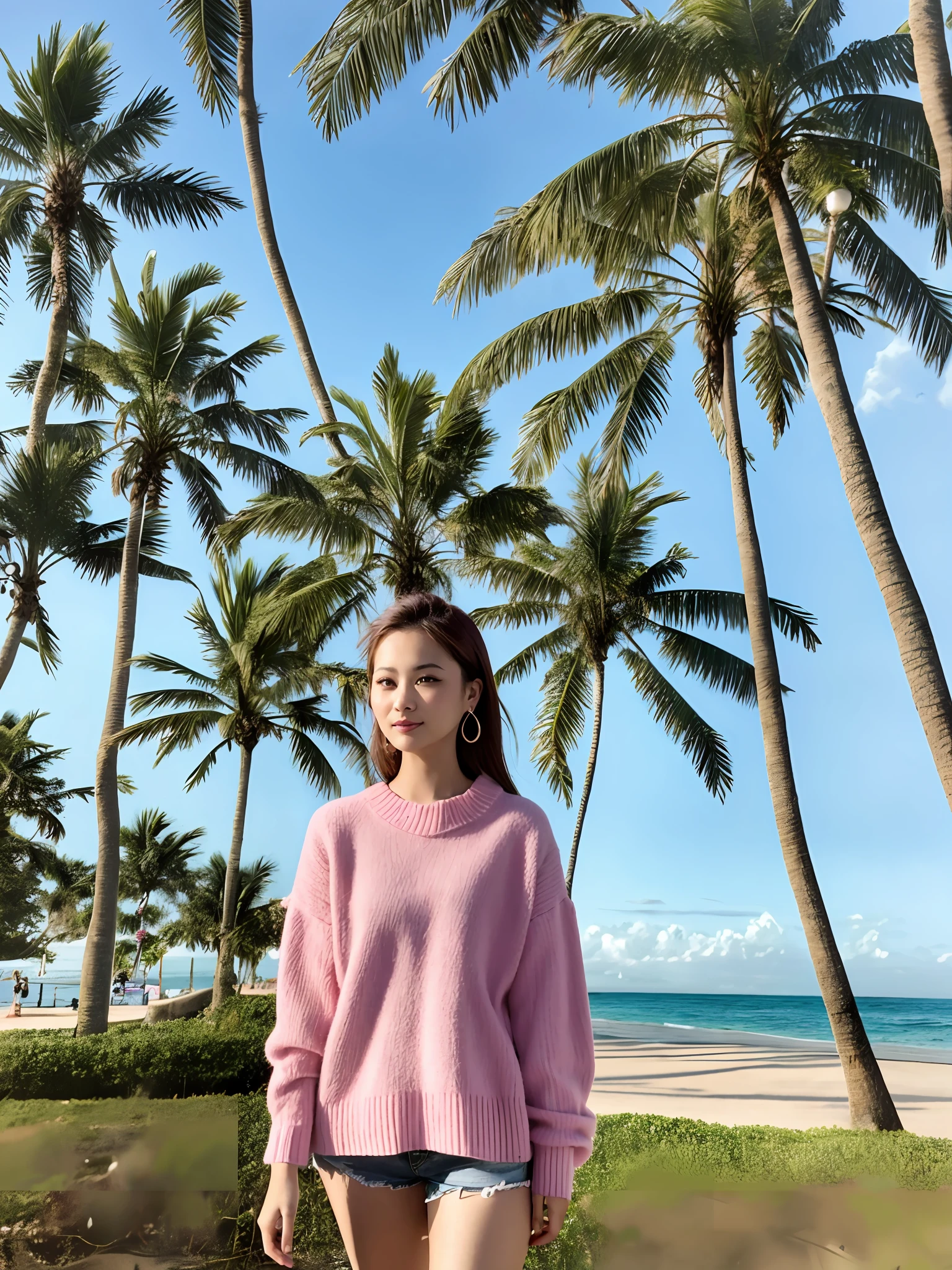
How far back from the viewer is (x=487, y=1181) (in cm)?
146

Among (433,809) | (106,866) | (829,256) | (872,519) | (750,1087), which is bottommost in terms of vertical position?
(750,1087)

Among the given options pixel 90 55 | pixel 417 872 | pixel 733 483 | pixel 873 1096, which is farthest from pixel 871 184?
pixel 90 55

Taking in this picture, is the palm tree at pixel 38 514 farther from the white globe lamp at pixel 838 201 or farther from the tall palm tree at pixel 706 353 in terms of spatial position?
the white globe lamp at pixel 838 201

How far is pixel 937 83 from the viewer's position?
20.7ft

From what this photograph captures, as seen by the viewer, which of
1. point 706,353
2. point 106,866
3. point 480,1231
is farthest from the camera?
point 106,866

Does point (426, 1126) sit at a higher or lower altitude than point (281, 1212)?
higher

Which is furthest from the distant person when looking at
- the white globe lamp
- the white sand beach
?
the white globe lamp

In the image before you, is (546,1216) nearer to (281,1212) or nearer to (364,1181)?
(364,1181)

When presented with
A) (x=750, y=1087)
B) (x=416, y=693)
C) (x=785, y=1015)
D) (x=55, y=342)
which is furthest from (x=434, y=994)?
(x=785, y=1015)

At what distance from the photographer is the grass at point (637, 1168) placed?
489 centimetres

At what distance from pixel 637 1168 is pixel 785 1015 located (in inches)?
2286

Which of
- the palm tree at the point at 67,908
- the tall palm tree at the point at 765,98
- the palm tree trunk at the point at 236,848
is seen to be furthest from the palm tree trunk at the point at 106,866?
the palm tree at the point at 67,908

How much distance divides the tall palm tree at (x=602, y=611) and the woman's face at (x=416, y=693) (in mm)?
13927

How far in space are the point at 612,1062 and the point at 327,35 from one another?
23.4 m
